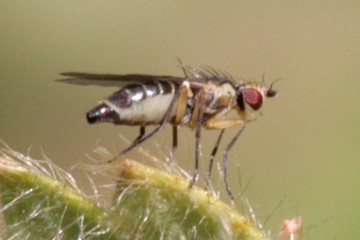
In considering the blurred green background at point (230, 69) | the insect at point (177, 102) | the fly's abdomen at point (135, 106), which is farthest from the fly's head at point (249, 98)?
the blurred green background at point (230, 69)

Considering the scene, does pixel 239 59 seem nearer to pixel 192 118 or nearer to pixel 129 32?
pixel 129 32

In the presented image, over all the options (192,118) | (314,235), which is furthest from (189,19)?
(192,118)

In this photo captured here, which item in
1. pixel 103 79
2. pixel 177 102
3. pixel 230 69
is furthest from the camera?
pixel 230 69

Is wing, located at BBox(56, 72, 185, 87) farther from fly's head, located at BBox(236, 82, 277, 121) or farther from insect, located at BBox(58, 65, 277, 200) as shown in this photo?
fly's head, located at BBox(236, 82, 277, 121)

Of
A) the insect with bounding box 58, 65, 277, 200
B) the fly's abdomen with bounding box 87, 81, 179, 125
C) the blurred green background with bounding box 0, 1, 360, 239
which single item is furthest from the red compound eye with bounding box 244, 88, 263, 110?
the blurred green background with bounding box 0, 1, 360, 239

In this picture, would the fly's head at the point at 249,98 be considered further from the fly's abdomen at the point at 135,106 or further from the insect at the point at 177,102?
the fly's abdomen at the point at 135,106

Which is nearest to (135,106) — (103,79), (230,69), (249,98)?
(103,79)

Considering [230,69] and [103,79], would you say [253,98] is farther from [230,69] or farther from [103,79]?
[230,69]
